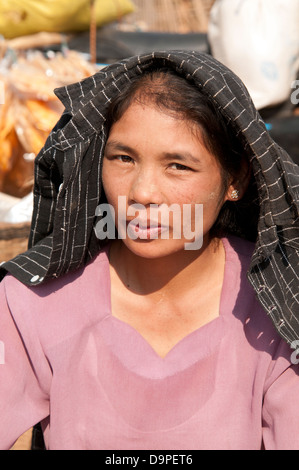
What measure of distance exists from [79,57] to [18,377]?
6.31 ft

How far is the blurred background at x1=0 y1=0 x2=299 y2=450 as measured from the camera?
265 centimetres

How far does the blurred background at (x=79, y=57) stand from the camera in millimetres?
2654

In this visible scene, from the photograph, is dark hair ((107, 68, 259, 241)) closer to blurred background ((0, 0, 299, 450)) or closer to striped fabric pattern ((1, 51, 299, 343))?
striped fabric pattern ((1, 51, 299, 343))

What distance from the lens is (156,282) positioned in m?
1.63

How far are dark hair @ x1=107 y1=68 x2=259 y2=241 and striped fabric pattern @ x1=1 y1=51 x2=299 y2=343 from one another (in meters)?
0.02

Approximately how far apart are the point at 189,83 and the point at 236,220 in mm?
424

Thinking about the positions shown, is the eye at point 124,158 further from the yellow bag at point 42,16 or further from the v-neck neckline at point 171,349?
the yellow bag at point 42,16

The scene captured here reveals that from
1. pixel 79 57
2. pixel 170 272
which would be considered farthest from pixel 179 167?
pixel 79 57

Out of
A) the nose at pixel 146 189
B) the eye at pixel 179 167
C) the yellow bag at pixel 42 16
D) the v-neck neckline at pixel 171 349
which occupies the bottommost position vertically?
the v-neck neckline at pixel 171 349

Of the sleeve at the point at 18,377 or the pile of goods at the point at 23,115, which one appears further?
the pile of goods at the point at 23,115

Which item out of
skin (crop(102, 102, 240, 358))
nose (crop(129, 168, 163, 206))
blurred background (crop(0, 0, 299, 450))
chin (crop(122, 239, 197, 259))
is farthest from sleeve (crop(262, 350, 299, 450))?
blurred background (crop(0, 0, 299, 450))

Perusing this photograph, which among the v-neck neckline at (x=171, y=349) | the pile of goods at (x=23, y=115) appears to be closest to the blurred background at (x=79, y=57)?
the pile of goods at (x=23, y=115)
